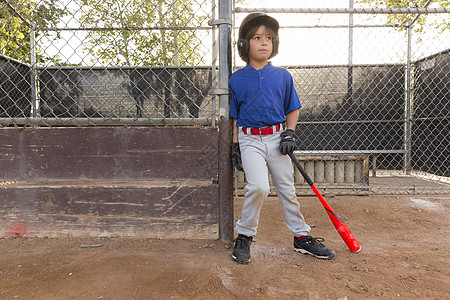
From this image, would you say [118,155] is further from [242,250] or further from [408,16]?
[408,16]

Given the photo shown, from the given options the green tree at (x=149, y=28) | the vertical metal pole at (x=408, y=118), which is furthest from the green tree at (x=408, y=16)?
the green tree at (x=149, y=28)

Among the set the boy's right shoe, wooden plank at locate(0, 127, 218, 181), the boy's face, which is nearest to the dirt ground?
the boy's right shoe

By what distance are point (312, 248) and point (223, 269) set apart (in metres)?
0.71

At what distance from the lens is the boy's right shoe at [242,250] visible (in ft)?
6.93

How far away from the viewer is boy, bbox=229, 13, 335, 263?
2234 mm

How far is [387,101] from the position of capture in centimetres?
611

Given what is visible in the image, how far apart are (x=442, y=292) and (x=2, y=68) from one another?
567cm

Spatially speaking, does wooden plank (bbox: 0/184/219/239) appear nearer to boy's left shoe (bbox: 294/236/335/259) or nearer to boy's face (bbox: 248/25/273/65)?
boy's left shoe (bbox: 294/236/335/259)

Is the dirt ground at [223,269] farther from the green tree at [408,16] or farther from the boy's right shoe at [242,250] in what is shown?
the green tree at [408,16]

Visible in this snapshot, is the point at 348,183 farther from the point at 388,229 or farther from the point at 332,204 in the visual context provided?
the point at 388,229

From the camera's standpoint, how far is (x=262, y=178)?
2.20 meters

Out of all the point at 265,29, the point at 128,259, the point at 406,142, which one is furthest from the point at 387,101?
the point at 128,259

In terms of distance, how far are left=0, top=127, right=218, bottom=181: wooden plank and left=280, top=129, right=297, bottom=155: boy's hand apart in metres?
0.55

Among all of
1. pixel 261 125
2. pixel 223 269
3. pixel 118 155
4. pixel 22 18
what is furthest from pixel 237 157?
pixel 22 18
